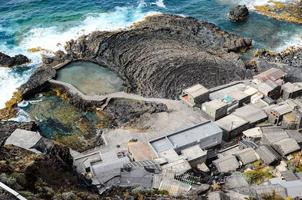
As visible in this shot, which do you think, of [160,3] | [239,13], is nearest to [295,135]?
[239,13]

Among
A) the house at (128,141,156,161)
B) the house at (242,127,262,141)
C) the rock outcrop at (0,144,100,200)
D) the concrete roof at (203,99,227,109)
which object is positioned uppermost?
the rock outcrop at (0,144,100,200)

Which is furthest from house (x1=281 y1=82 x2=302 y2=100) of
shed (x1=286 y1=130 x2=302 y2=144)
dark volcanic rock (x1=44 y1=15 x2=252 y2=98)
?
shed (x1=286 y1=130 x2=302 y2=144)

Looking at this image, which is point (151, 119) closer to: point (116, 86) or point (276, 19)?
point (116, 86)

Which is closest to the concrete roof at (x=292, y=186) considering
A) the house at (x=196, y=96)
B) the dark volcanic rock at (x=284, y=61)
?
the house at (x=196, y=96)

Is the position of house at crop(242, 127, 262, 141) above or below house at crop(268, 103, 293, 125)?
below

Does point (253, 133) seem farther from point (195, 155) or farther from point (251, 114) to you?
point (195, 155)

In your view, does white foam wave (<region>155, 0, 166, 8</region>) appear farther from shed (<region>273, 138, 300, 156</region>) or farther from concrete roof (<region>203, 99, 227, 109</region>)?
shed (<region>273, 138, 300, 156</region>)

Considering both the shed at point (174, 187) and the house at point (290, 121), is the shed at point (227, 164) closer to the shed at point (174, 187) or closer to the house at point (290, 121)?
the shed at point (174, 187)
